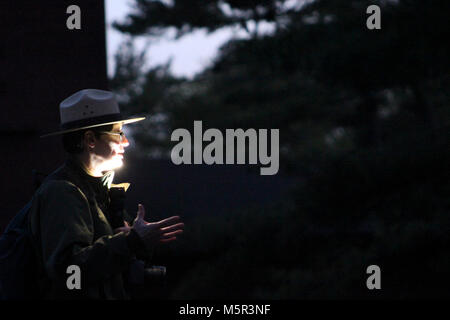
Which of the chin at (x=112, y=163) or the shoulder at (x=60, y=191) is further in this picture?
the chin at (x=112, y=163)

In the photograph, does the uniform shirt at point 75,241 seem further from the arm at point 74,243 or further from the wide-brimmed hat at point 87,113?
the wide-brimmed hat at point 87,113

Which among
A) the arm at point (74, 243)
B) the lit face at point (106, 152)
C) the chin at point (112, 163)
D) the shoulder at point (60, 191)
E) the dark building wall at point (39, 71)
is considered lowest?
the arm at point (74, 243)

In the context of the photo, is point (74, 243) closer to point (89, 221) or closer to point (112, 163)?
point (89, 221)

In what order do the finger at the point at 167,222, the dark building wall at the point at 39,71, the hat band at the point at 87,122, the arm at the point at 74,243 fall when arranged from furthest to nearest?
the dark building wall at the point at 39,71 → the hat band at the point at 87,122 → the finger at the point at 167,222 → the arm at the point at 74,243

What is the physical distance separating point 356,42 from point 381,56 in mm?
366

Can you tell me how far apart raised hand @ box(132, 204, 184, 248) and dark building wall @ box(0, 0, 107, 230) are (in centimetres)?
176

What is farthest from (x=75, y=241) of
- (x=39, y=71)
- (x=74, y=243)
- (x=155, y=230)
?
(x=39, y=71)

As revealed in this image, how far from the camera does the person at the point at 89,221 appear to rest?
2.27m

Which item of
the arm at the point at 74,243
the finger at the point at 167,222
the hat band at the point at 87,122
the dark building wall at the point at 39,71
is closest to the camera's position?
the arm at the point at 74,243

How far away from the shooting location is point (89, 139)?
8.41ft

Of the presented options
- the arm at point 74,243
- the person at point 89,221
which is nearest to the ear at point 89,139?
the person at point 89,221

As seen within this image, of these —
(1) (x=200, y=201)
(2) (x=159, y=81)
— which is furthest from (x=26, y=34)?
(2) (x=159, y=81)

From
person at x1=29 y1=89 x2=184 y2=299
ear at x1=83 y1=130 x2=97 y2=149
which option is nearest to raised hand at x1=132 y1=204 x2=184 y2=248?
person at x1=29 y1=89 x2=184 y2=299
